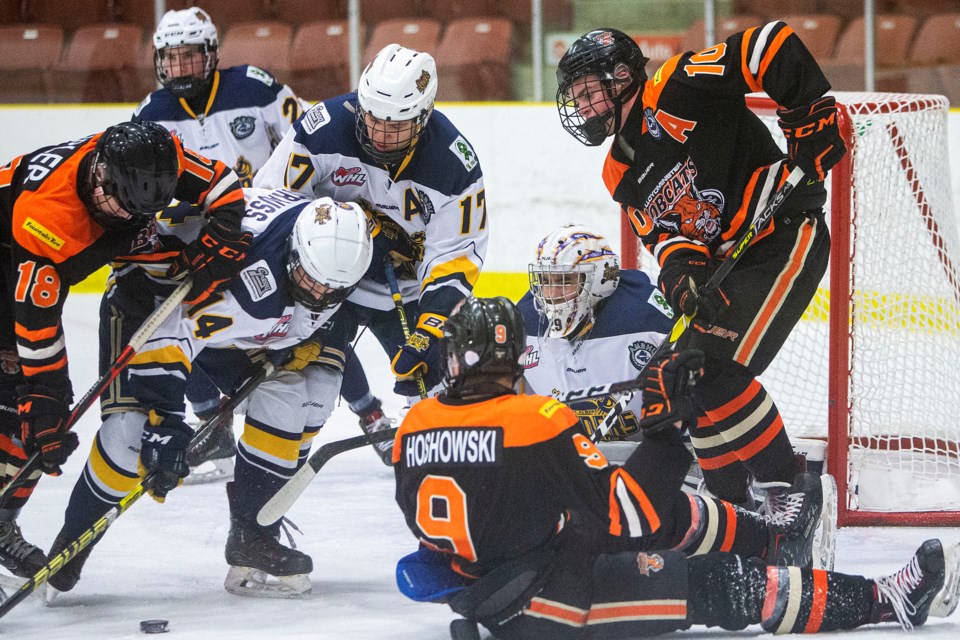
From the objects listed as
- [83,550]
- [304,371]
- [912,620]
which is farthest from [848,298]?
[83,550]

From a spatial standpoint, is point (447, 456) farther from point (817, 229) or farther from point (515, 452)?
point (817, 229)

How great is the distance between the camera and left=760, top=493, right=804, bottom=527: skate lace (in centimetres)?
270

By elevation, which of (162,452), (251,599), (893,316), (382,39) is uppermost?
(382,39)

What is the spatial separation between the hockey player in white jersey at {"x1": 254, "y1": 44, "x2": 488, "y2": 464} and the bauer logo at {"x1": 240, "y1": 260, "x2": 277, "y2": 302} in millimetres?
399

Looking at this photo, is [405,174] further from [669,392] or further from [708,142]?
[669,392]

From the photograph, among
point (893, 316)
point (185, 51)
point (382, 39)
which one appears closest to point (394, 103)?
point (893, 316)

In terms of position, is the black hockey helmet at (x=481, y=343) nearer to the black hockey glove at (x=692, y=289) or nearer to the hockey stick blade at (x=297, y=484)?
the black hockey glove at (x=692, y=289)

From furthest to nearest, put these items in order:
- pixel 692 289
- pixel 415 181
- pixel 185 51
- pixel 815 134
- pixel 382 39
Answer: pixel 382 39, pixel 185 51, pixel 415 181, pixel 692 289, pixel 815 134

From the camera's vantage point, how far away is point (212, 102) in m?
4.72

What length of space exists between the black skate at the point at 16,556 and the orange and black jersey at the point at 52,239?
1.38ft

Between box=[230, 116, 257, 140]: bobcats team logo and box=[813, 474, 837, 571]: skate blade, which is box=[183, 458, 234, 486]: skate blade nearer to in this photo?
box=[230, 116, 257, 140]: bobcats team logo

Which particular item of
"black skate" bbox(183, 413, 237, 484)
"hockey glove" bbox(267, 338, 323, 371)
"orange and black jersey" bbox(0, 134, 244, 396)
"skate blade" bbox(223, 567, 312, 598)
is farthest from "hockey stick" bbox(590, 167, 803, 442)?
"black skate" bbox(183, 413, 237, 484)

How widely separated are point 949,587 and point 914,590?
2.8 inches

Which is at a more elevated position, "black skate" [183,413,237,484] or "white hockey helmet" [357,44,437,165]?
"white hockey helmet" [357,44,437,165]
